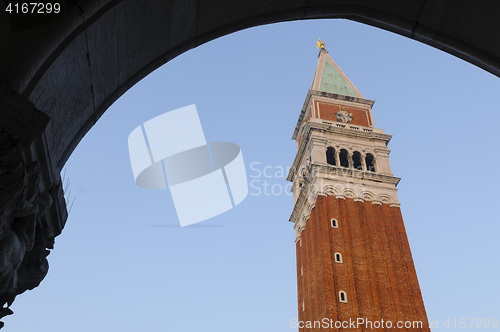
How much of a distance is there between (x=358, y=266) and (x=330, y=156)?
30.2ft

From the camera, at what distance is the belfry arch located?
289cm

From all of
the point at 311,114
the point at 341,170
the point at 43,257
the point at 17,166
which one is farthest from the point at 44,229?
the point at 311,114

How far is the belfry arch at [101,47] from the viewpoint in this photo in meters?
2.89

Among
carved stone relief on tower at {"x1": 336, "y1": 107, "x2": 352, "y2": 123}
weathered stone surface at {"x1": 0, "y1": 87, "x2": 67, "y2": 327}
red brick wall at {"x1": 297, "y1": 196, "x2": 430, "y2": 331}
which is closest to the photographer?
weathered stone surface at {"x1": 0, "y1": 87, "x2": 67, "y2": 327}

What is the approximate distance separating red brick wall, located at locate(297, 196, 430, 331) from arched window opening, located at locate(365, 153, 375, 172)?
3.33 metres

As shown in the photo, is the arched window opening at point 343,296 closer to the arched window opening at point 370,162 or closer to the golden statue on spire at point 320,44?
the arched window opening at point 370,162

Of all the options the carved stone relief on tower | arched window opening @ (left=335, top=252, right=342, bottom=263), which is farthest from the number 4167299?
the carved stone relief on tower

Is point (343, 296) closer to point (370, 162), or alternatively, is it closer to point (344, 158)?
point (344, 158)

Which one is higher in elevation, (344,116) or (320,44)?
(320,44)

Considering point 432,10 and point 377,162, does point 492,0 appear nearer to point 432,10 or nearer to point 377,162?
point 432,10

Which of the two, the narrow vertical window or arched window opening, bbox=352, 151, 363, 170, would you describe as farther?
arched window opening, bbox=352, 151, 363, 170

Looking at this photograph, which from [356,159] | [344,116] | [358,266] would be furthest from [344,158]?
[358,266]

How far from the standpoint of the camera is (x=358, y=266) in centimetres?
3381

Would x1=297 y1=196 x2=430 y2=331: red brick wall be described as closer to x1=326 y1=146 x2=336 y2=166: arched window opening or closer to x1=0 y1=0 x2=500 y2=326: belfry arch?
x1=326 y1=146 x2=336 y2=166: arched window opening
